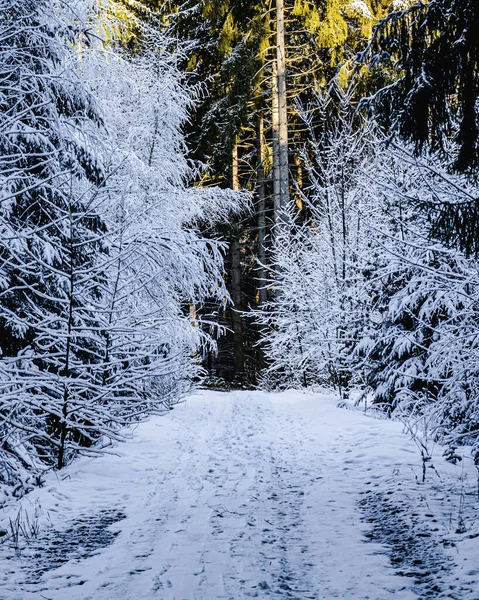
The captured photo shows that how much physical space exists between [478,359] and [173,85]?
11.1 m

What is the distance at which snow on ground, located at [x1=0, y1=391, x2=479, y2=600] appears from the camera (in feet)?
10.5

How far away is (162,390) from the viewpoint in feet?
39.4

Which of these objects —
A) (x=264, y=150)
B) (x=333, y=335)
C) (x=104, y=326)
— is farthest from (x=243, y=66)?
(x=104, y=326)

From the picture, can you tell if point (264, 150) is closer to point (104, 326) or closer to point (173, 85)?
point (173, 85)

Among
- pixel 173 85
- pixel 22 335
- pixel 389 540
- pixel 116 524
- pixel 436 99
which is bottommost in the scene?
pixel 116 524

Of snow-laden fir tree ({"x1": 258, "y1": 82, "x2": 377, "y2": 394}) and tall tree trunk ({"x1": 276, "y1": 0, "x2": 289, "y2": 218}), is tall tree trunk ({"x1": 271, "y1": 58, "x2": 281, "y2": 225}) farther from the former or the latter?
snow-laden fir tree ({"x1": 258, "y1": 82, "x2": 377, "y2": 394})

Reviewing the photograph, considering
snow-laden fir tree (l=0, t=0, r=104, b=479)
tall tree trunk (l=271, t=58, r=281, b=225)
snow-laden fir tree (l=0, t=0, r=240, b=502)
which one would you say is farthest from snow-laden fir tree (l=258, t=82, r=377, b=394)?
snow-laden fir tree (l=0, t=0, r=104, b=479)

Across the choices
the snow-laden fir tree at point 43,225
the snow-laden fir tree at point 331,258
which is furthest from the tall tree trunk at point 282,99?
the snow-laden fir tree at point 43,225

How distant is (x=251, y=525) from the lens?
4.27m

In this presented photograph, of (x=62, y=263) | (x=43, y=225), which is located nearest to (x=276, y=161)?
(x=62, y=263)

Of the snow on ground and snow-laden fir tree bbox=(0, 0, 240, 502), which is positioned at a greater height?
snow-laden fir tree bbox=(0, 0, 240, 502)

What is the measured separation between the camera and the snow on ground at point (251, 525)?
126 inches

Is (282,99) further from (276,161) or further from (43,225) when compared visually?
(43,225)

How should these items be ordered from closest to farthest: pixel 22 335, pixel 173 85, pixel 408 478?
pixel 408 478 → pixel 22 335 → pixel 173 85
